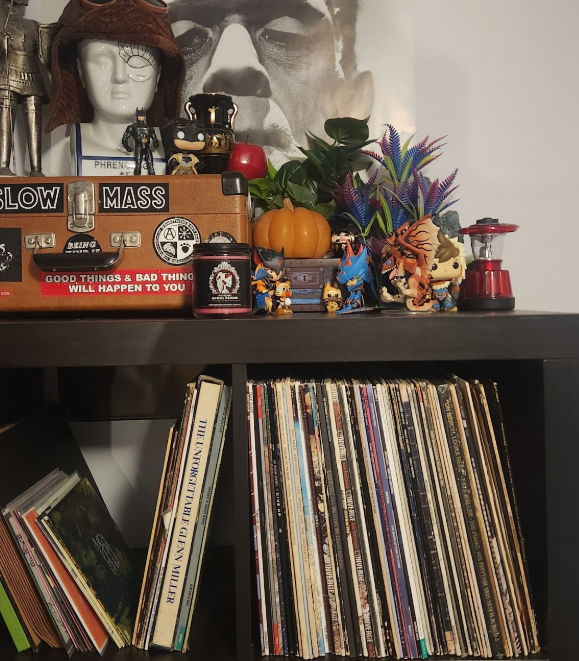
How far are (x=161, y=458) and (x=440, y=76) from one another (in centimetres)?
105

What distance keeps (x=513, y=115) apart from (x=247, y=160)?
626mm

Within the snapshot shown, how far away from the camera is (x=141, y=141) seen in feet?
3.27

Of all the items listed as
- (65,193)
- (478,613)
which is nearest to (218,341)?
(65,193)

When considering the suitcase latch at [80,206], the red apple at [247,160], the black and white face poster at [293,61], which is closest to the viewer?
the suitcase latch at [80,206]

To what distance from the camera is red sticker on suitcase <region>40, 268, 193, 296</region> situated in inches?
34.9

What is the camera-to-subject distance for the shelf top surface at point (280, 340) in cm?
75

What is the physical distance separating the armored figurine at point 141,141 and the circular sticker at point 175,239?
18cm

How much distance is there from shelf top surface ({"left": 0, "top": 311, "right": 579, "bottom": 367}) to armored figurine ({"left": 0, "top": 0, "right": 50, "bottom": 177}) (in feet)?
1.58

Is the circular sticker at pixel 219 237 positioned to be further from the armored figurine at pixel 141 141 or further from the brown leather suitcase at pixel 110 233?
the armored figurine at pixel 141 141

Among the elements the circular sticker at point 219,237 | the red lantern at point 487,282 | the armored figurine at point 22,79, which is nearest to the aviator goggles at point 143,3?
the armored figurine at point 22,79

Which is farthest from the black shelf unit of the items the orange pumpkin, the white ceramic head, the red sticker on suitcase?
the white ceramic head

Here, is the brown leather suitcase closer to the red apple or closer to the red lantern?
the red apple

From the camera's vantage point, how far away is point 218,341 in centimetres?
75

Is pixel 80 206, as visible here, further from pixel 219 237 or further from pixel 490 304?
pixel 490 304
